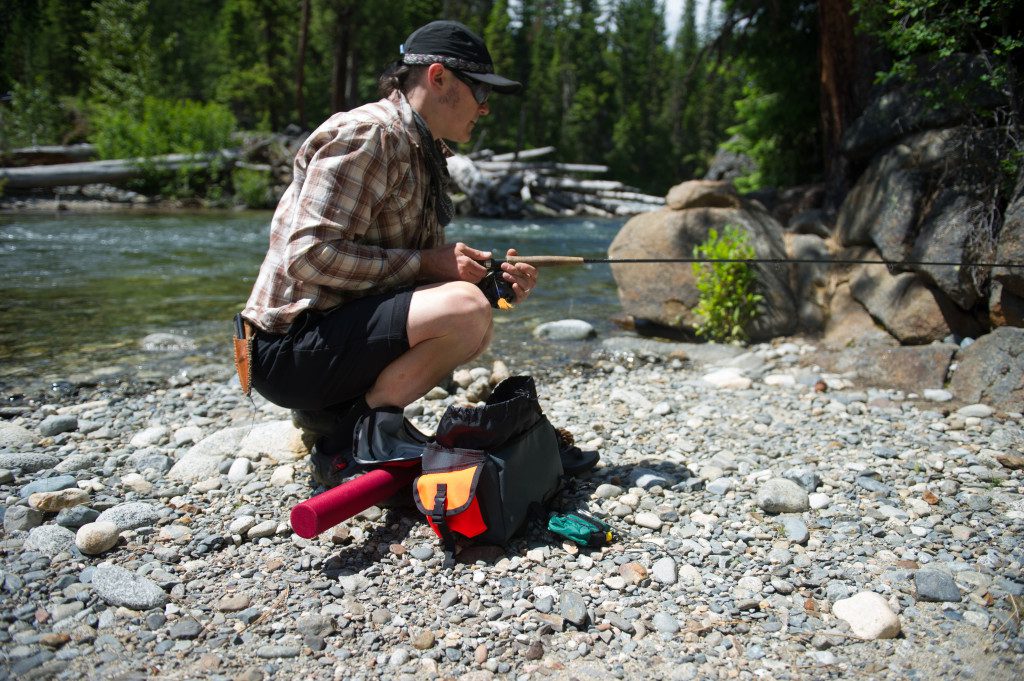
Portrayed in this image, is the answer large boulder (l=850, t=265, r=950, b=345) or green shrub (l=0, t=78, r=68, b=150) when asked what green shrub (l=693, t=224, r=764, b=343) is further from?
green shrub (l=0, t=78, r=68, b=150)

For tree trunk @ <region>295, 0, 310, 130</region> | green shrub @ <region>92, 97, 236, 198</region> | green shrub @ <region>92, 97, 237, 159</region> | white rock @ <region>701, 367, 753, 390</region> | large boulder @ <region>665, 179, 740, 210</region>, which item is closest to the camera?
white rock @ <region>701, 367, 753, 390</region>

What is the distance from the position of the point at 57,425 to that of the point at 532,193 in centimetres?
2104

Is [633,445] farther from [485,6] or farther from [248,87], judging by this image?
[485,6]

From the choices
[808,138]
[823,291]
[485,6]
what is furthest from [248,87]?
[823,291]

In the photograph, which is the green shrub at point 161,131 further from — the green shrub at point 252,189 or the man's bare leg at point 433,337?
the man's bare leg at point 433,337

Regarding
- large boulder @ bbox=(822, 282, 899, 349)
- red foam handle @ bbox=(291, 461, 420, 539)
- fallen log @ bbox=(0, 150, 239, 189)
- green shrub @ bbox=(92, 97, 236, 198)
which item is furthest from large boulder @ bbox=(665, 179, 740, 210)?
fallen log @ bbox=(0, 150, 239, 189)

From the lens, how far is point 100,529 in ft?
8.32

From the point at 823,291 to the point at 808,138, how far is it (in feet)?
14.3

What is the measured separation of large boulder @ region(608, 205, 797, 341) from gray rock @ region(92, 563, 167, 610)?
4825 millimetres

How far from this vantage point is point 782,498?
9.57ft

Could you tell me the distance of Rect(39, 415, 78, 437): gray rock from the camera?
12.0 ft

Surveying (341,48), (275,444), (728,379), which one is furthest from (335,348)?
(341,48)

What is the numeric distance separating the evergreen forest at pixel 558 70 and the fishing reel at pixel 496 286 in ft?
12.0

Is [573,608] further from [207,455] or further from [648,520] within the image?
[207,455]
